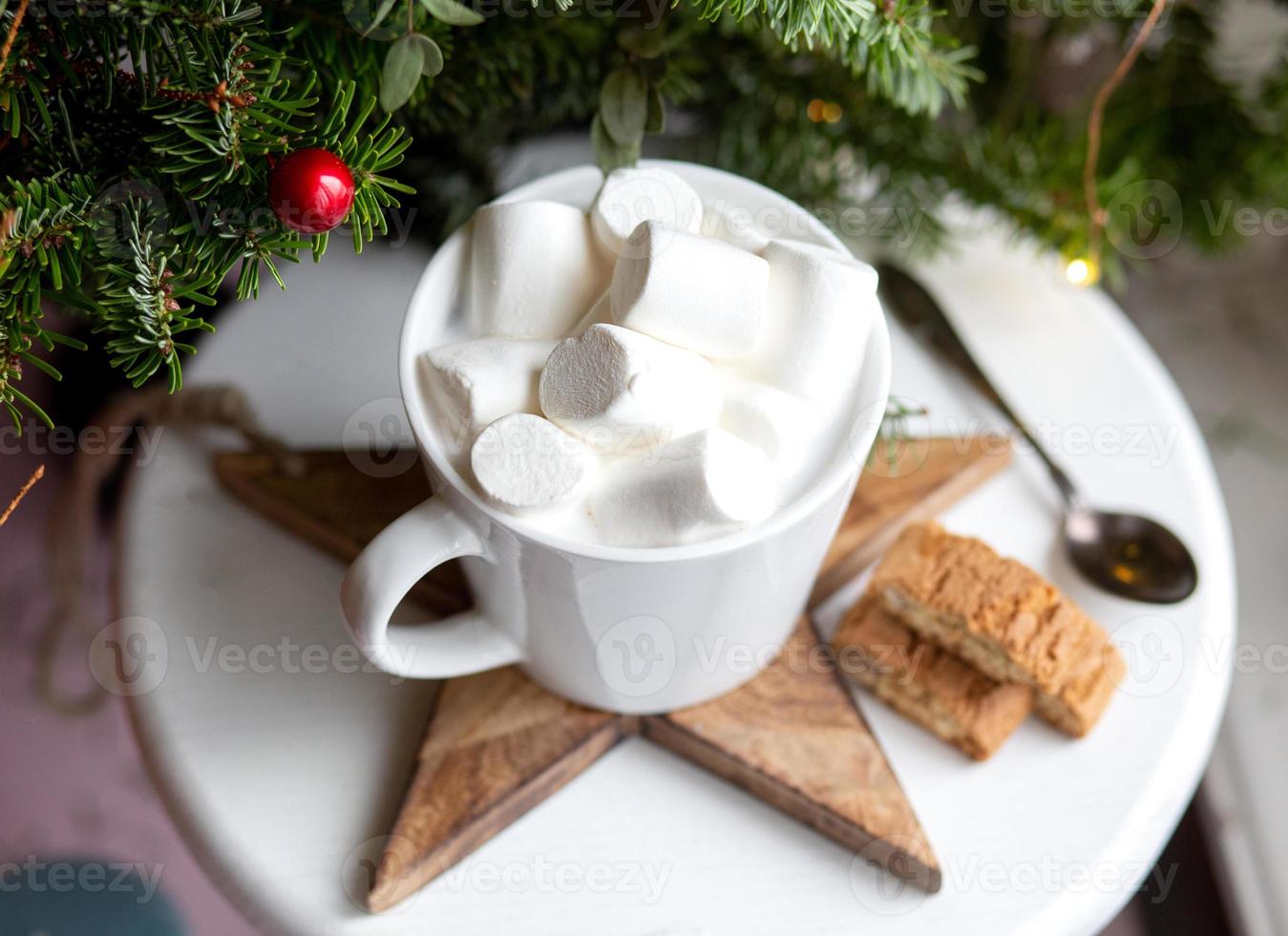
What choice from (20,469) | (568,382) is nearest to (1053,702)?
(568,382)

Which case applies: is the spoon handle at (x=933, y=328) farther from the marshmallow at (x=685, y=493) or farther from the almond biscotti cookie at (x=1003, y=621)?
the marshmallow at (x=685, y=493)

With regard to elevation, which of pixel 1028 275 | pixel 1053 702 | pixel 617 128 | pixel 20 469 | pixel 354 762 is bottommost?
pixel 20 469

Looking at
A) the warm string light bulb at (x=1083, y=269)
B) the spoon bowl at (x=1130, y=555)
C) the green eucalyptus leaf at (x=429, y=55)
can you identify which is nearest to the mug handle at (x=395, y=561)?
the green eucalyptus leaf at (x=429, y=55)

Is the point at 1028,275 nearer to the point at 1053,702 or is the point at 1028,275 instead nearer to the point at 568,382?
the point at 1053,702

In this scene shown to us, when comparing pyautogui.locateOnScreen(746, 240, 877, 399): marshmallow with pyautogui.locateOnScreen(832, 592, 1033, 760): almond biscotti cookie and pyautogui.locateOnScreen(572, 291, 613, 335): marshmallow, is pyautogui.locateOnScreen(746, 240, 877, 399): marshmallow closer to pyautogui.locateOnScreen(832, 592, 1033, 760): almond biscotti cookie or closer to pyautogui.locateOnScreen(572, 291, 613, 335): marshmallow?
pyautogui.locateOnScreen(572, 291, 613, 335): marshmallow

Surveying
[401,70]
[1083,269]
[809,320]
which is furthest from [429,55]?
[1083,269]

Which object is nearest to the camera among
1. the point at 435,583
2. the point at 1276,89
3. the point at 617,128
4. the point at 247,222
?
the point at 247,222
